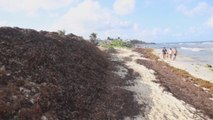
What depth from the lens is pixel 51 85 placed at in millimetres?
13305

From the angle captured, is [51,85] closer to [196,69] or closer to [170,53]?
[196,69]

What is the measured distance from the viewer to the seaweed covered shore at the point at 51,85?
37.5ft

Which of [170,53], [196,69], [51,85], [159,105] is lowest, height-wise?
[196,69]

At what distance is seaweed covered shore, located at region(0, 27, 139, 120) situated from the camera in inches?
450

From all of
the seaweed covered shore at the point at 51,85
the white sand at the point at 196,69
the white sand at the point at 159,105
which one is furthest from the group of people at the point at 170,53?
the seaweed covered shore at the point at 51,85

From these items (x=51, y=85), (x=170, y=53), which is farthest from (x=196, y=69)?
(x=51, y=85)

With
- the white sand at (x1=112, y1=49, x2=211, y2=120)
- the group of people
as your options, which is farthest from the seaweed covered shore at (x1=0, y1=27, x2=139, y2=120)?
the group of people

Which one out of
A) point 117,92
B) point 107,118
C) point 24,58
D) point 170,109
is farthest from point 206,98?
point 24,58

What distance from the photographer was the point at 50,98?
488 inches

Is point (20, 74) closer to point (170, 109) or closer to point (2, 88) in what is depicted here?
point (2, 88)

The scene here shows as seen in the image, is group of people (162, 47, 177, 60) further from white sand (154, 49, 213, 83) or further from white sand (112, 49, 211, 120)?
white sand (112, 49, 211, 120)

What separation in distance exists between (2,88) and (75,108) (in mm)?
2751

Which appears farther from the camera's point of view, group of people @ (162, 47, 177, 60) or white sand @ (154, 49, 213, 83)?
group of people @ (162, 47, 177, 60)

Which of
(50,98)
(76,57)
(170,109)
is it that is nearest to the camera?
(50,98)
